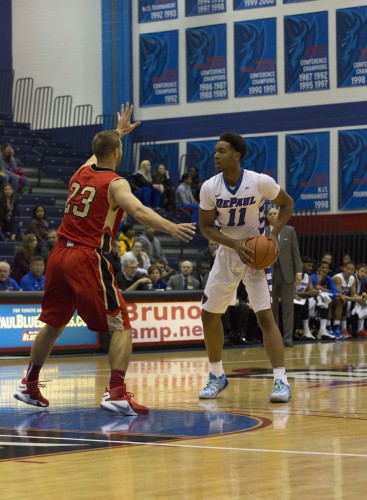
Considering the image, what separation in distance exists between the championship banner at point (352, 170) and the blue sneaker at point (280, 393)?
1865 cm

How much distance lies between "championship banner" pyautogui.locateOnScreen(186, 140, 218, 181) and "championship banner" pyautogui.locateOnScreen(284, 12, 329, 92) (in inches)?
101

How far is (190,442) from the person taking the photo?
653cm

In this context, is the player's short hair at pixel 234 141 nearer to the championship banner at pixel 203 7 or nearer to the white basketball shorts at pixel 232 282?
the white basketball shorts at pixel 232 282

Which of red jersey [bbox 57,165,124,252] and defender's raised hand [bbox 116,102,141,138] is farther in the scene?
defender's raised hand [bbox 116,102,141,138]

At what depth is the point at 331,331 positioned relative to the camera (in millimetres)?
21938

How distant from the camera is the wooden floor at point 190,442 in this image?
16.6 feet

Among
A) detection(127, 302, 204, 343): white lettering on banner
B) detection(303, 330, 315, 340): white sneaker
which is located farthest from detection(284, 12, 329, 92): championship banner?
detection(127, 302, 204, 343): white lettering on banner

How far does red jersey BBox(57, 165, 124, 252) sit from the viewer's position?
825 centimetres

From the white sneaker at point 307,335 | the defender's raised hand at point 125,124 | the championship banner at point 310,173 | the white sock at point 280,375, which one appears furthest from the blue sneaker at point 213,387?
the championship banner at point 310,173

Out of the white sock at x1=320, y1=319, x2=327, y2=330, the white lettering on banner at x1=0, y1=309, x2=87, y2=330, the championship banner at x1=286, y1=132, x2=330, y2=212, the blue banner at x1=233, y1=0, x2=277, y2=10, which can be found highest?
the blue banner at x1=233, y1=0, x2=277, y2=10

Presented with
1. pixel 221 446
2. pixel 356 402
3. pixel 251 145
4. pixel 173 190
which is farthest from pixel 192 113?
pixel 221 446

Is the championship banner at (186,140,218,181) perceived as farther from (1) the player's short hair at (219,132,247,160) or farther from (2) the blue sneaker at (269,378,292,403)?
(2) the blue sneaker at (269,378,292,403)

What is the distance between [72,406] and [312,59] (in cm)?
2016

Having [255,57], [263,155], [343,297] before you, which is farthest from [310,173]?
[343,297]
